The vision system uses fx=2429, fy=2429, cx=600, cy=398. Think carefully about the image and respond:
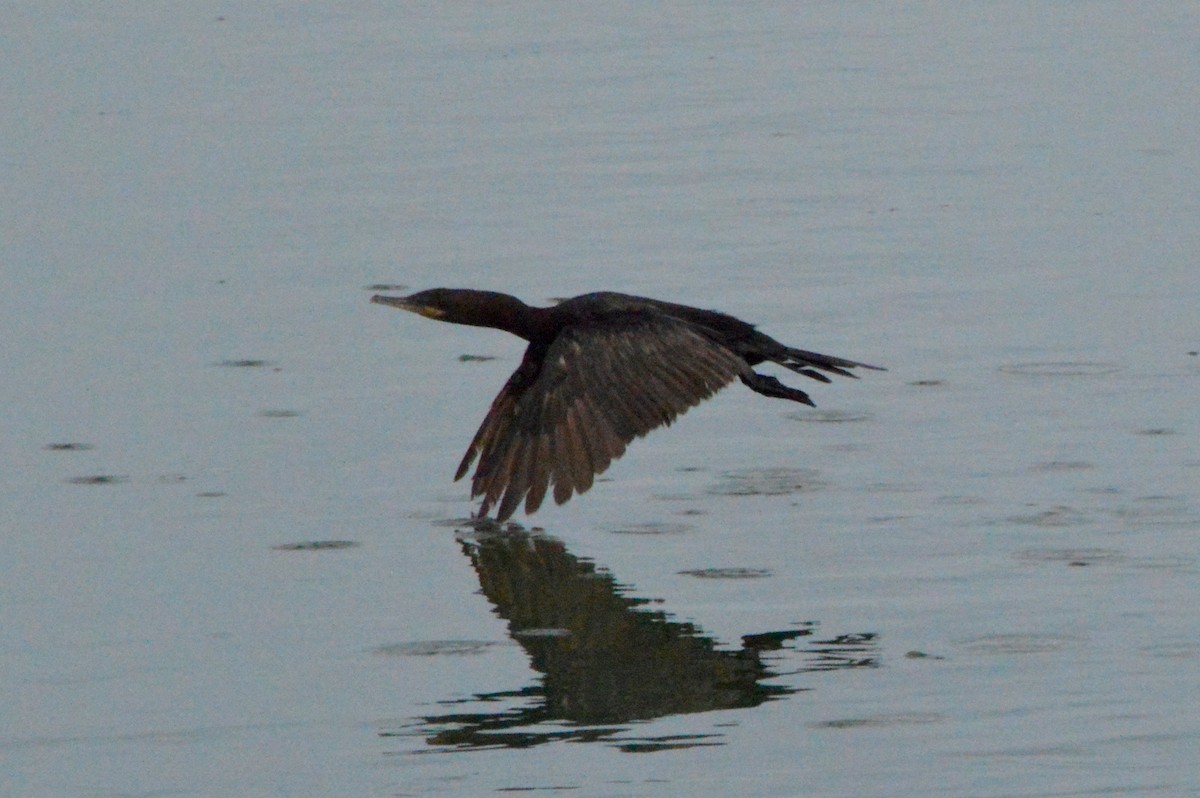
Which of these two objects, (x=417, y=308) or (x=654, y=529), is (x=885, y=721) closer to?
(x=654, y=529)

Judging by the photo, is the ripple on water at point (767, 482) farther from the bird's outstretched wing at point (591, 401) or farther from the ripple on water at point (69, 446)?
the ripple on water at point (69, 446)

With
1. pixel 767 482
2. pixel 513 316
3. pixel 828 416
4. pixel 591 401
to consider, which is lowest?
pixel 767 482

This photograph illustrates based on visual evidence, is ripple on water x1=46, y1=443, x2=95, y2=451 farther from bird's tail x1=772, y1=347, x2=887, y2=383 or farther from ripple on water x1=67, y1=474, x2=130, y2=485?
bird's tail x1=772, y1=347, x2=887, y2=383

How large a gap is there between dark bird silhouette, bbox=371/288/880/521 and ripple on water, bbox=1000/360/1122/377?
1.28 m

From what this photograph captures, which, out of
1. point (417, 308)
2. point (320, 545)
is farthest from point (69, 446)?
point (320, 545)

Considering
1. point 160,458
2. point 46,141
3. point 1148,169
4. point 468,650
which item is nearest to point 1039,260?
point 1148,169

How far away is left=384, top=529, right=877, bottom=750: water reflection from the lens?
654 centimetres

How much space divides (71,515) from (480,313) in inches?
67.5

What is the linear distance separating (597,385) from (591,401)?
9 cm

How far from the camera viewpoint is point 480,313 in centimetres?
925

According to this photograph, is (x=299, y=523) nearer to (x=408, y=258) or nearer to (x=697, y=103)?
(x=408, y=258)

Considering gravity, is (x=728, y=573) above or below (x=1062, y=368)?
below

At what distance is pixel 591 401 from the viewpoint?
8.29m

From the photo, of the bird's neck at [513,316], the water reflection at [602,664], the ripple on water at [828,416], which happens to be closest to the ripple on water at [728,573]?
the water reflection at [602,664]
